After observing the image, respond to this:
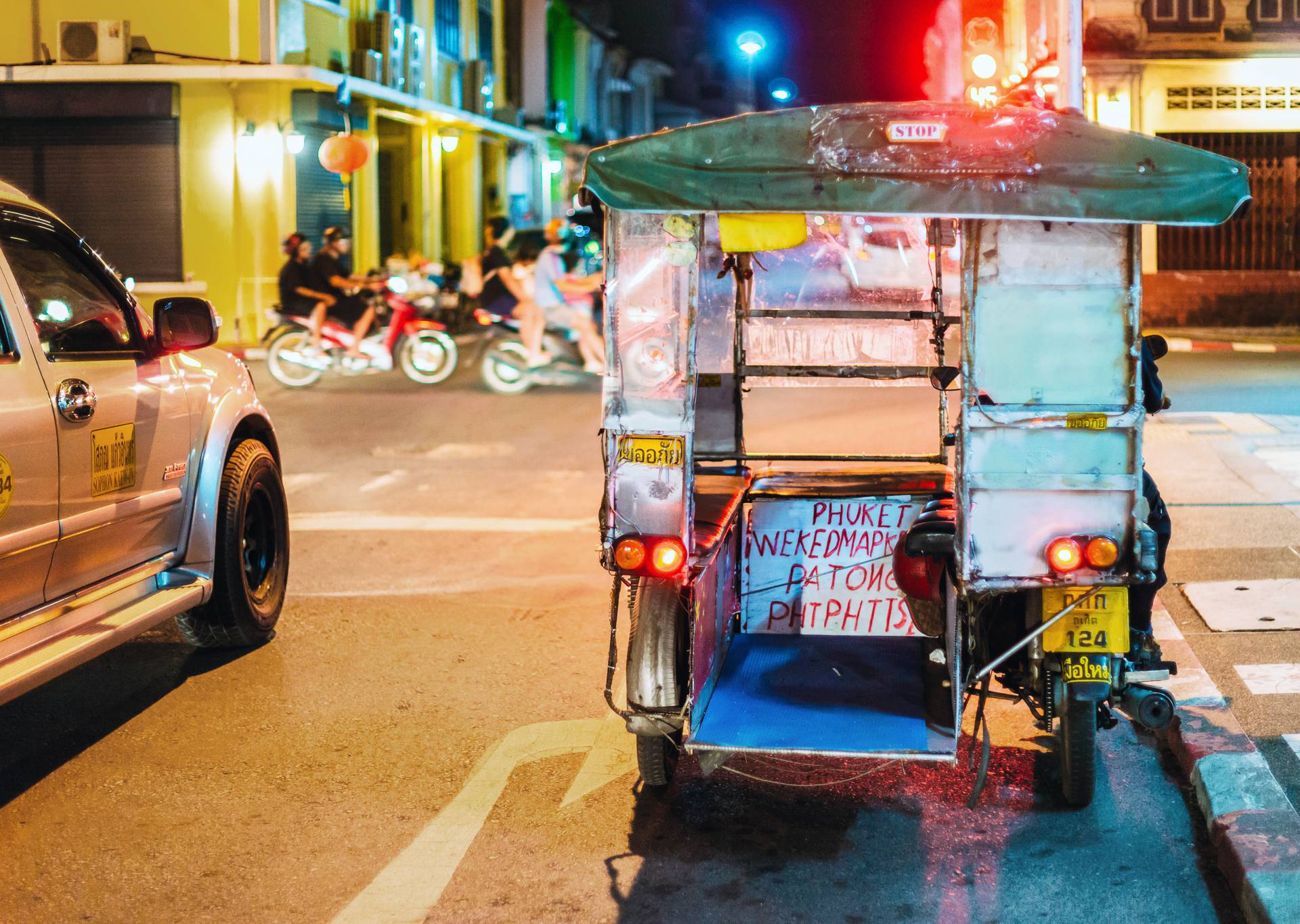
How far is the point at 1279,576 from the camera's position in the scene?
774 centimetres

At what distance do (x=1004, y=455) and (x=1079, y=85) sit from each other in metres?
6.75

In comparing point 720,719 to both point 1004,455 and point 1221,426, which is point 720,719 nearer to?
point 1004,455

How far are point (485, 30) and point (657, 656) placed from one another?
28811 millimetres

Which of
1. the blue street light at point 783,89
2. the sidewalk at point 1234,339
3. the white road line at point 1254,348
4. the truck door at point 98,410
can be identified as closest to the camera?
the truck door at point 98,410

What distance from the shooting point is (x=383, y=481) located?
435 inches

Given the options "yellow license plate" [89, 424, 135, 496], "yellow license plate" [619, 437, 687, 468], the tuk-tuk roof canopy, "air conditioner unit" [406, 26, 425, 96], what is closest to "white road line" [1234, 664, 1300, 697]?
the tuk-tuk roof canopy

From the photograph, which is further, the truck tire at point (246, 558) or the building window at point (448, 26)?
the building window at point (448, 26)

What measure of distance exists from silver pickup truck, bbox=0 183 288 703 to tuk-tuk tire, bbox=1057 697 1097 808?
330cm

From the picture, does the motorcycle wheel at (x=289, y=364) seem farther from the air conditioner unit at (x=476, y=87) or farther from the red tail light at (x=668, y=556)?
the air conditioner unit at (x=476, y=87)

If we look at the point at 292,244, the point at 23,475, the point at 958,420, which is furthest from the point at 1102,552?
the point at 292,244

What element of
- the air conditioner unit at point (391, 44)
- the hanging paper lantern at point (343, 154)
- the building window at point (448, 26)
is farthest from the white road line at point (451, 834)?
the building window at point (448, 26)

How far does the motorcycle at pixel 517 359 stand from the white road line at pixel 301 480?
4858mm

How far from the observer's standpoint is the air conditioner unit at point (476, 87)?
2898cm

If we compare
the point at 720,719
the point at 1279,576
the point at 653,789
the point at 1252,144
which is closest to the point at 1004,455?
the point at 720,719
